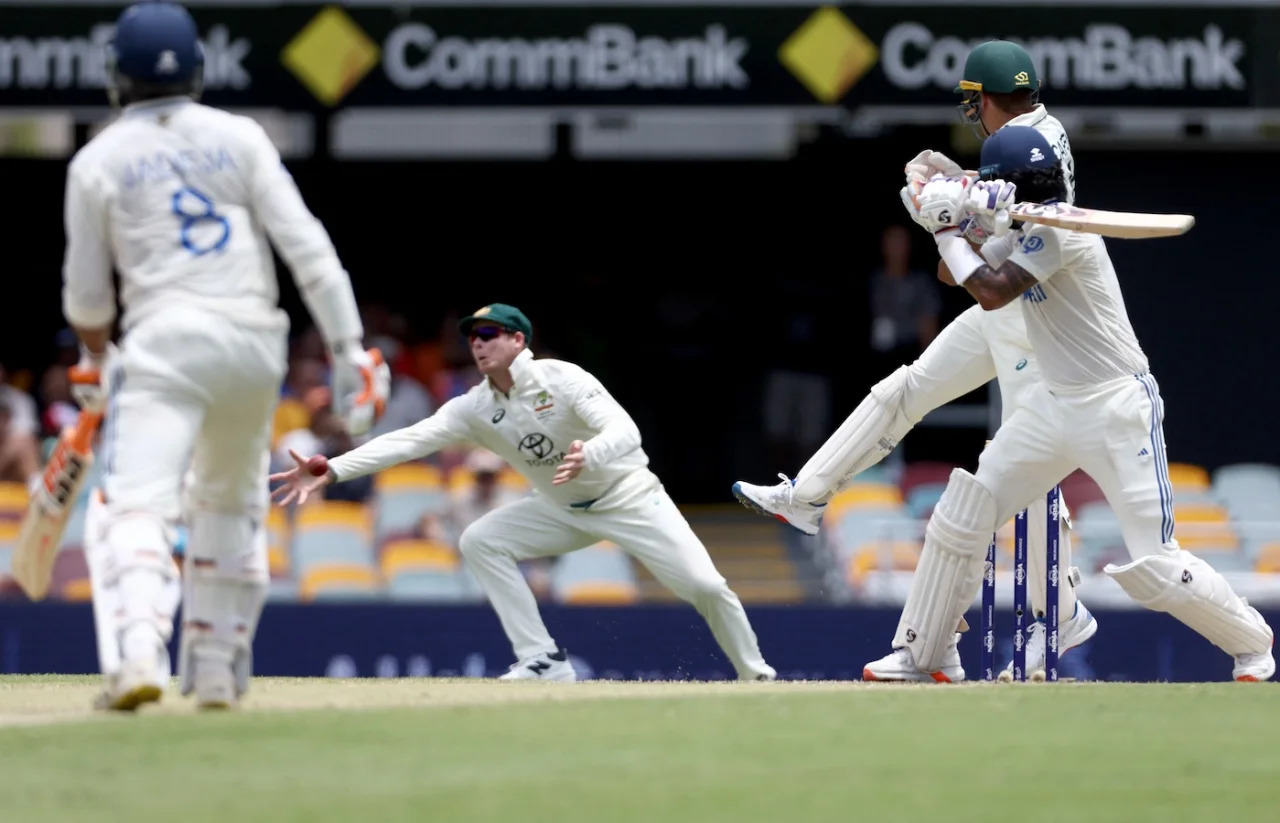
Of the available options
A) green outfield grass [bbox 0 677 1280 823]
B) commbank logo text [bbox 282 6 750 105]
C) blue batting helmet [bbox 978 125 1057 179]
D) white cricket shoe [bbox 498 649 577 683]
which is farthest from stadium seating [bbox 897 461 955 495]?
green outfield grass [bbox 0 677 1280 823]

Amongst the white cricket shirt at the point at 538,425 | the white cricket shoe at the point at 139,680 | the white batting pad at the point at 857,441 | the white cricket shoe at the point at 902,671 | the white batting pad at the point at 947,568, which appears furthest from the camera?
the white cricket shirt at the point at 538,425

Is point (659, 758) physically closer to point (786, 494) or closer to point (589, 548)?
point (786, 494)

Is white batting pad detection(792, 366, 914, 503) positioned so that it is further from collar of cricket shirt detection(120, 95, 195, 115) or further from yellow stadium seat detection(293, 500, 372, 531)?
yellow stadium seat detection(293, 500, 372, 531)

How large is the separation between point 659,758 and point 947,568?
2832 mm

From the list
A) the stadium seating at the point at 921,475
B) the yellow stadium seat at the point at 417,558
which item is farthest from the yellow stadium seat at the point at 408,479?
the stadium seating at the point at 921,475

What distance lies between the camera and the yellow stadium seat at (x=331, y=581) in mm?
13297

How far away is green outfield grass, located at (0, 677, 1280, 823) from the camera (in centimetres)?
494

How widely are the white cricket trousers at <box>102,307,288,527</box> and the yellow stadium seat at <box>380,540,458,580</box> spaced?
721cm

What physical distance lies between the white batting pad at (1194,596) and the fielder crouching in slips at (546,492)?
2784 mm

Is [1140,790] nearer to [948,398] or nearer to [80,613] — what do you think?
[948,398]

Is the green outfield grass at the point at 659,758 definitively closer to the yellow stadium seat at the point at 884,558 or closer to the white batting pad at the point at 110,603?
the white batting pad at the point at 110,603

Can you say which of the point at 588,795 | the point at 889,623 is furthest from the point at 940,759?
the point at 889,623

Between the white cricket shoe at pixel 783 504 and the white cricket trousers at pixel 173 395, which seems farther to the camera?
the white cricket shoe at pixel 783 504

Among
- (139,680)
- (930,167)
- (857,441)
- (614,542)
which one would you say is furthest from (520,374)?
(139,680)
